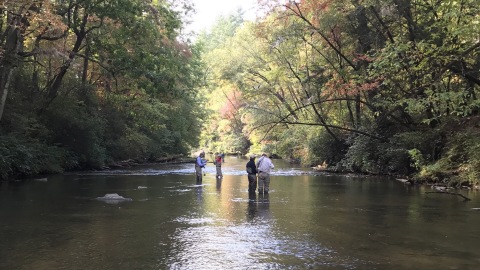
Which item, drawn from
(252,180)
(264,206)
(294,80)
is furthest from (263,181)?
(294,80)

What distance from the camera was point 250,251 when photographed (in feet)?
26.4

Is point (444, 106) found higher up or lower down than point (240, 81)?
lower down

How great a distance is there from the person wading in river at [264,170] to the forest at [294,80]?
6222 millimetres

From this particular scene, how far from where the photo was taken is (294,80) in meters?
38.5

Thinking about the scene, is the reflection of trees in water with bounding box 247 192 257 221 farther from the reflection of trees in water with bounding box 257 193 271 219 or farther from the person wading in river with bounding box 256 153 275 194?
the person wading in river with bounding box 256 153 275 194

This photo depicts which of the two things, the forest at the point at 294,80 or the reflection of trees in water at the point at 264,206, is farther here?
the forest at the point at 294,80

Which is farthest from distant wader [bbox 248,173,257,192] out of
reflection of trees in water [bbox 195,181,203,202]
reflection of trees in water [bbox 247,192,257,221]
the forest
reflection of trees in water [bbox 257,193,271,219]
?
the forest

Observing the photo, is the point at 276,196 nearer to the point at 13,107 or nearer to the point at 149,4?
the point at 149,4

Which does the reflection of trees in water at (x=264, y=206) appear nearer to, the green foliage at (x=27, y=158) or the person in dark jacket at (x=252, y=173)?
the person in dark jacket at (x=252, y=173)

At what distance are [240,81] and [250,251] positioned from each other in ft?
118

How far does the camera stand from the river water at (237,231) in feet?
24.2

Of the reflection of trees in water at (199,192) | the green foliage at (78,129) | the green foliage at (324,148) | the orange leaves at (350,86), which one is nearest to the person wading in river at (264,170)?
the reflection of trees in water at (199,192)

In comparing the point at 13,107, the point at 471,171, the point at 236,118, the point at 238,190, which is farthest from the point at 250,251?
the point at 236,118

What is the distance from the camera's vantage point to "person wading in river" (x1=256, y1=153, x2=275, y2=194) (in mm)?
16172
